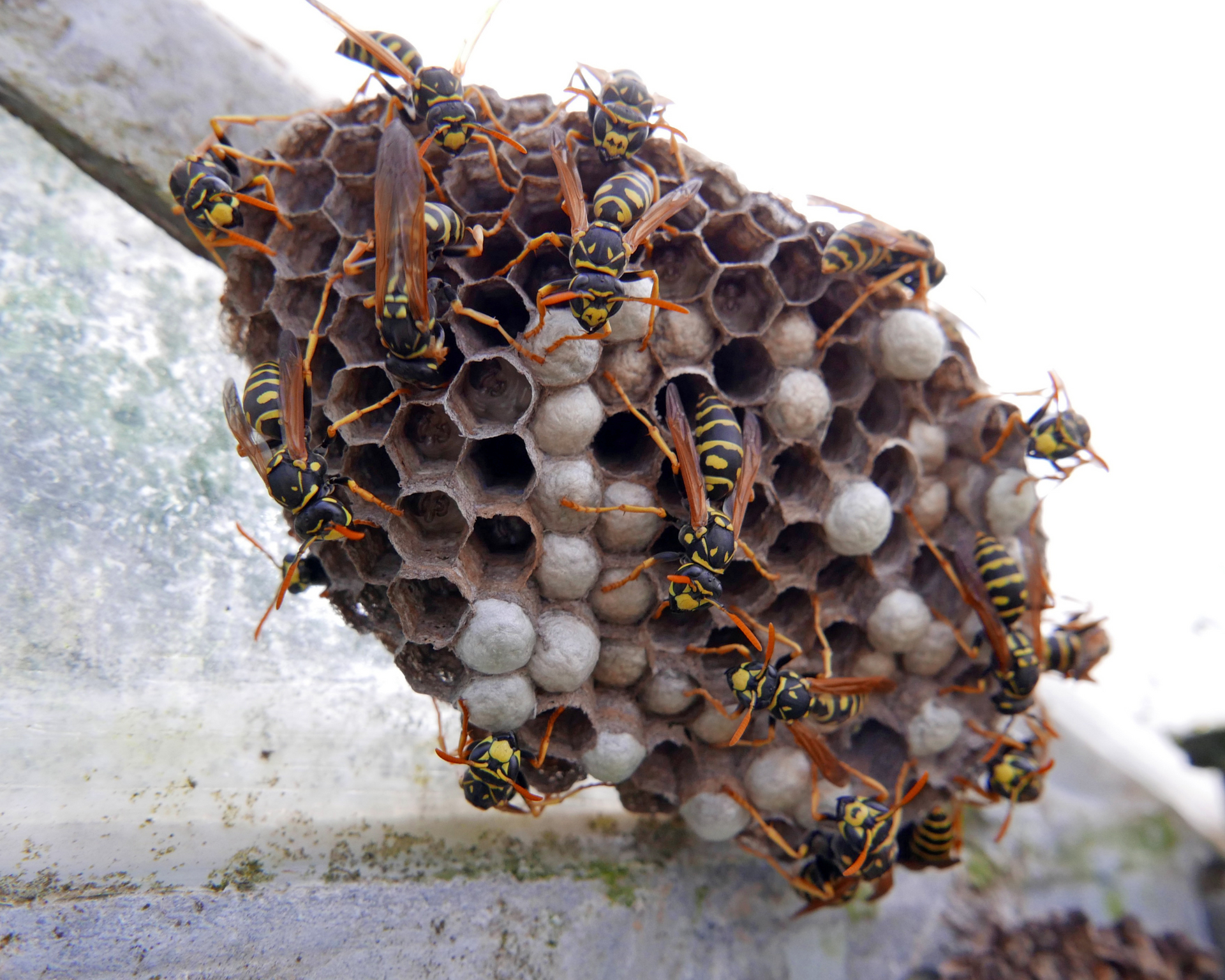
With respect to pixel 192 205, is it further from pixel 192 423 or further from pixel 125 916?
pixel 125 916

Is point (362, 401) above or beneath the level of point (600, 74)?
beneath

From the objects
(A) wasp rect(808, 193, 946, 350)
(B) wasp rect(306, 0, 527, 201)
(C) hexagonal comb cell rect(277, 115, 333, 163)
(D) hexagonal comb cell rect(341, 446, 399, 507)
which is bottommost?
(D) hexagonal comb cell rect(341, 446, 399, 507)

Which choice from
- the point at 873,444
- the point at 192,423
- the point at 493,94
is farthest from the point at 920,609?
the point at 192,423

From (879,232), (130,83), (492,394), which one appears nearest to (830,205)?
(879,232)

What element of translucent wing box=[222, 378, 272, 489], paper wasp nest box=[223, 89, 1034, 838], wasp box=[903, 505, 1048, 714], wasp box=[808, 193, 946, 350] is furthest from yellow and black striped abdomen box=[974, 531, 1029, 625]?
translucent wing box=[222, 378, 272, 489]

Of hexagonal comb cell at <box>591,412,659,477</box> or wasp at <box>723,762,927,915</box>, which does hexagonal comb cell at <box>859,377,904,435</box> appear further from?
wasp at <box>723,762,927,915</box>

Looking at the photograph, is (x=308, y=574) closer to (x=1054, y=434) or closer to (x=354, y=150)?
(x=354, y=150)
